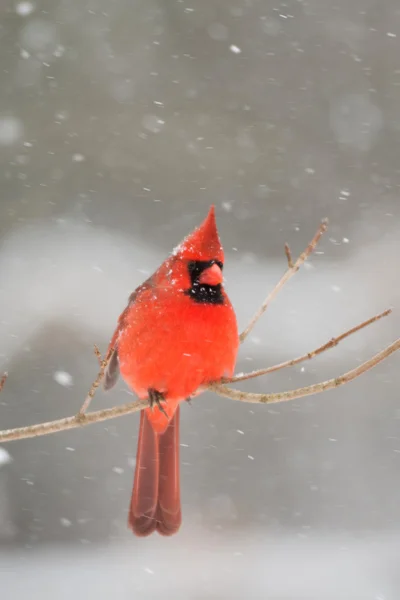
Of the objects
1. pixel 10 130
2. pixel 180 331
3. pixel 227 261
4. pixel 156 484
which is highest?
pixel 10 130

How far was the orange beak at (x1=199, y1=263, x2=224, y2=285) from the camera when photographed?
4.33 feet

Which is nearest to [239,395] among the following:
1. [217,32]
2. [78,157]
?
[78,157]

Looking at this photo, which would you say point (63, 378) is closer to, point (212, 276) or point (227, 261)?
point (227, 261)

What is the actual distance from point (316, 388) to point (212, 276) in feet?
1.00

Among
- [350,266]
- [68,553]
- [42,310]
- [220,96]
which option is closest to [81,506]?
[68,553]

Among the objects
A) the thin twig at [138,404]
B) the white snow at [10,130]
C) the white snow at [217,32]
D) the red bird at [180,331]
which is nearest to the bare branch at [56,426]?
the thin twig at [138,404]

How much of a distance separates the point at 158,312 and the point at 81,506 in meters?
2.68

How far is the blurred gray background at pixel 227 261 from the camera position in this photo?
3807 mm

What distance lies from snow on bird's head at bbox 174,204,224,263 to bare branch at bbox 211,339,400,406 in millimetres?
238

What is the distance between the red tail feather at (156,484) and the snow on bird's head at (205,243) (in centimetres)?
47

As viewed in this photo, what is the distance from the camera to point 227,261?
413 centimetres

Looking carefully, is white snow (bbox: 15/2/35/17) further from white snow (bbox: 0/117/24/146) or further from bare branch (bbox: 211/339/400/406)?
bare branch (bbox: 211/339/400/406)

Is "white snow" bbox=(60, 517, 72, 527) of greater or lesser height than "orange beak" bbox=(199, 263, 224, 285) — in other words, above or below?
above

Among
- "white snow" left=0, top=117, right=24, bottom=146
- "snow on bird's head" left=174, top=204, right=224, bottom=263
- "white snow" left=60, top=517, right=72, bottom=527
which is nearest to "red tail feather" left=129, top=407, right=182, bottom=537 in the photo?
"snow on bird's head" left=174, top=204, right=224, bottom=263
